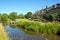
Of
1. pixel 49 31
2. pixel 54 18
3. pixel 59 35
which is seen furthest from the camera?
pixel 54 18

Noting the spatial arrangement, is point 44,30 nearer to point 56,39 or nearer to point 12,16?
point 56,39

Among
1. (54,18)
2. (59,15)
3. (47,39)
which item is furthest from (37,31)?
(59,15)

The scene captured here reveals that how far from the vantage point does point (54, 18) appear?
5216 centimetres

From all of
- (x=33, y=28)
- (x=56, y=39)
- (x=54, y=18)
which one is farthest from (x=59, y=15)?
(x=56, y=39)

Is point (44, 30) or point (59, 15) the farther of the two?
point (59, 15)

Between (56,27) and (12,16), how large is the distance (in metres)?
68.0

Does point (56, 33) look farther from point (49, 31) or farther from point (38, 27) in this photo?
point (38, 27)

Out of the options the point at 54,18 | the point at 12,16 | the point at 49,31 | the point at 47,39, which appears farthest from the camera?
the point at 12,16

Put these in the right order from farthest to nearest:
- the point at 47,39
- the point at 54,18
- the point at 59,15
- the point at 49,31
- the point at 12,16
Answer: the point at 12,16
the point at 59,15
the point at 54,18
the point at 49,31
the point at 47,39

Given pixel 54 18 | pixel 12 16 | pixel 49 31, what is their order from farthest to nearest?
pixel 12 16
pixel 54 18
pixel 49 31

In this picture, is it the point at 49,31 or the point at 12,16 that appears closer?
the point at 49,31

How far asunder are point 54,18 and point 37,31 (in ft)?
80.5

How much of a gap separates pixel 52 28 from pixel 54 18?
27313mm

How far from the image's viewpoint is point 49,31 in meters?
25.5
